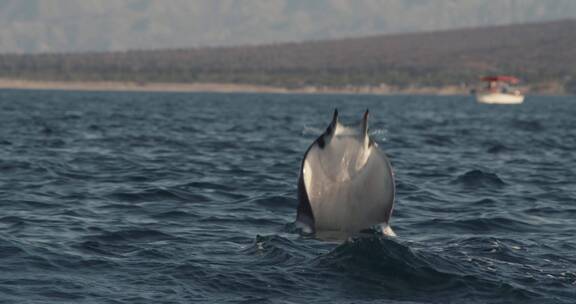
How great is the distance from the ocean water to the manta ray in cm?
30

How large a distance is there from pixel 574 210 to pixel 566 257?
5489mm

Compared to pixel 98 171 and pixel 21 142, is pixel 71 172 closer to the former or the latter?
pixel 98 171

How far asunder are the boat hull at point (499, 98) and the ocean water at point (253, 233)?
87043 mm

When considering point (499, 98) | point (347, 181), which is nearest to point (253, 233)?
point (347, 181)

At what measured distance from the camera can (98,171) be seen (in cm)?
2400

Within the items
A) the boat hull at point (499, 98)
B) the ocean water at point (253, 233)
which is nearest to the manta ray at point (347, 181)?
the ocean water at point (253, 233)

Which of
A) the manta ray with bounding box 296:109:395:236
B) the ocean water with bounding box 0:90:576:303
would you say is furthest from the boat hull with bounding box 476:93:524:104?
the manta ray with bounding box 296:109:395:236

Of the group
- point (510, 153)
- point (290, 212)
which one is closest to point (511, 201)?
point (290, 212)

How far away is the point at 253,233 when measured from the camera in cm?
1551

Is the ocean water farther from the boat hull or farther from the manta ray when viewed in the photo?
the boat hull

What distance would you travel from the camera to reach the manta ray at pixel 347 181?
13.2 meters

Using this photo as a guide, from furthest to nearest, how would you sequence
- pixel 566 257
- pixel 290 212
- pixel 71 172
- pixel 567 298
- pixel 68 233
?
pixel 71 172, pixel 290 212, pixel 68 233, pixel 566 257, pixel 567 298

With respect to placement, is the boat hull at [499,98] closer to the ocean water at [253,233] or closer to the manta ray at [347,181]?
the ocean water at [253,233]

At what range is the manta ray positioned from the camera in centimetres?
1323
